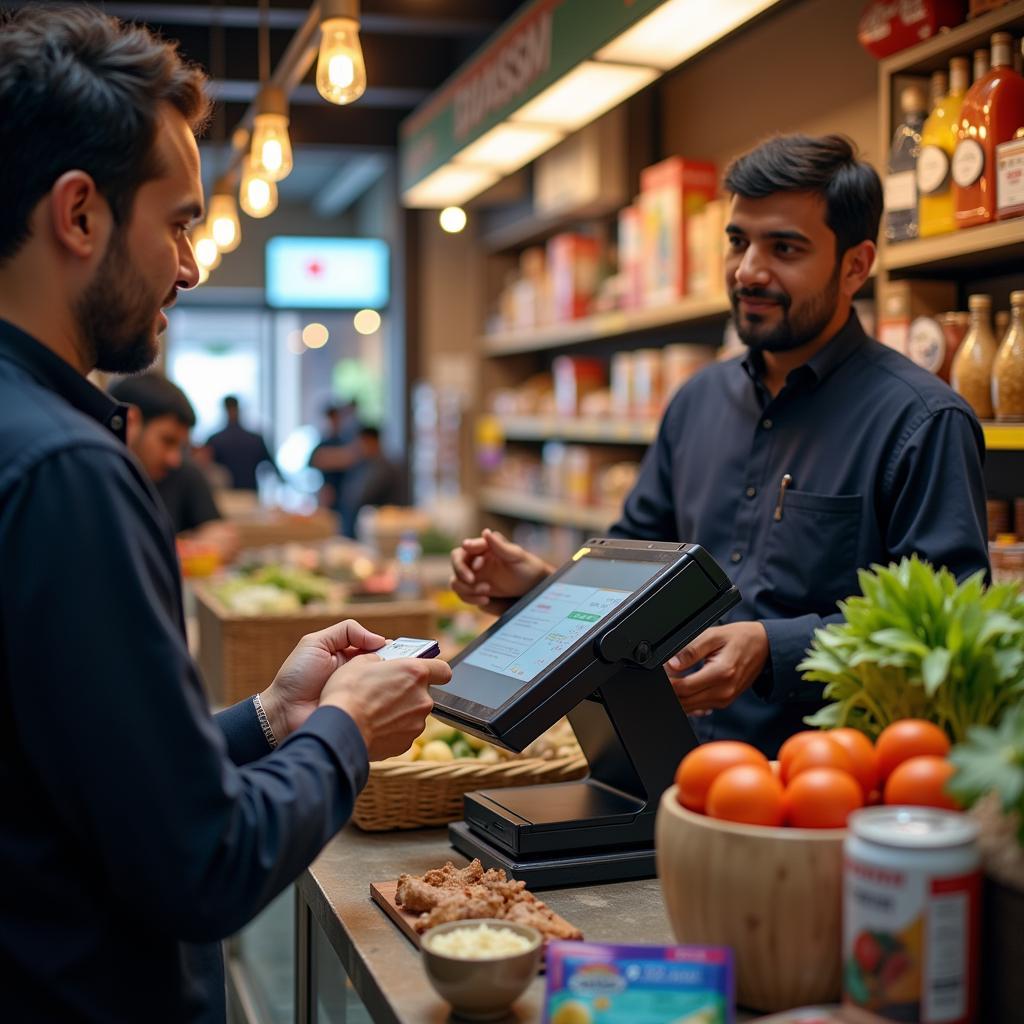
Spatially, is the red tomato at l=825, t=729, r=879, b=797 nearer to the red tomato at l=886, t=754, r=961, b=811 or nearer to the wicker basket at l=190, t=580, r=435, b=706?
the red tomato at l=886, t=754, r=961, b=811

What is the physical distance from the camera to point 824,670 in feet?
4.61

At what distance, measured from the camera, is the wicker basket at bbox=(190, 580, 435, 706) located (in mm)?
3170

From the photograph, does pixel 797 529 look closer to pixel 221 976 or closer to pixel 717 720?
pixel 717 720

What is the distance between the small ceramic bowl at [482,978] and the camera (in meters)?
1.23

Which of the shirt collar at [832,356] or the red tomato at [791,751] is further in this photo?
the shirt collar at [832,356]

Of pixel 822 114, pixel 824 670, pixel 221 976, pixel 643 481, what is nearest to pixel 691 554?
pixel 824 670

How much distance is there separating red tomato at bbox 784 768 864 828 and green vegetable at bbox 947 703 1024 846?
0.13 metres

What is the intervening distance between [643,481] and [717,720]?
62 centimetres

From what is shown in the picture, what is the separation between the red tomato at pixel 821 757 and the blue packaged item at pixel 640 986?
22 centimetres

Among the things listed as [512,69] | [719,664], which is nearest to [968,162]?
[719,664]

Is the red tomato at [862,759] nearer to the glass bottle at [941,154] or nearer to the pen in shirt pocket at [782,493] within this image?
the pen in shirt pocket at [782,493]

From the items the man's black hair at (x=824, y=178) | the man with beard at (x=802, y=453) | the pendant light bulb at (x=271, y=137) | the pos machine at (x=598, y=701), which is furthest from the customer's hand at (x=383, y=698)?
the pendant light bulb at (x=271, y=137)

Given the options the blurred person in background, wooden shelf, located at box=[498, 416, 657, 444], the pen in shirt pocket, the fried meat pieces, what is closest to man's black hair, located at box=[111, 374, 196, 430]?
the blurred person in background

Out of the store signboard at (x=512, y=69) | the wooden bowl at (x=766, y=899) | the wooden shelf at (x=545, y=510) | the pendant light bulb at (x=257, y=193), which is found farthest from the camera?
the wooden shelf at (x=545, y=510)
